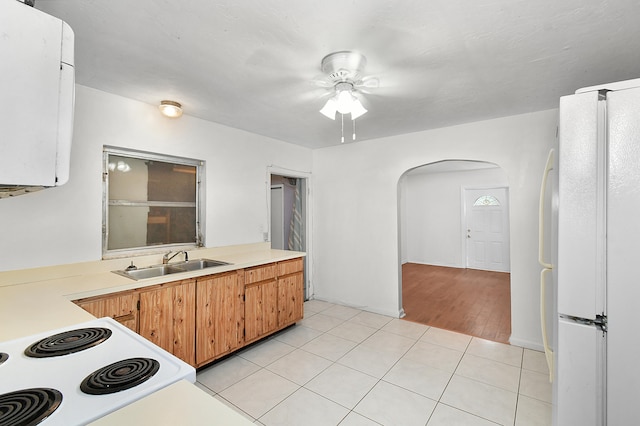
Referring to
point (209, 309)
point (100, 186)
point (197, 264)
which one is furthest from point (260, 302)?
point (100, 186)

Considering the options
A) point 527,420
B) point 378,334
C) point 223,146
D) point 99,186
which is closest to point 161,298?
point 99,186

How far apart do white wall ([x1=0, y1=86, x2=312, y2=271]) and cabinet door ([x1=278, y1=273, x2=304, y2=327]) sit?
0.75 metres

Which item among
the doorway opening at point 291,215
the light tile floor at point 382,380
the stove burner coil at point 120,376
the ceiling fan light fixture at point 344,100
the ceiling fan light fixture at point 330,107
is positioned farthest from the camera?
the doorway opening at point 291,215

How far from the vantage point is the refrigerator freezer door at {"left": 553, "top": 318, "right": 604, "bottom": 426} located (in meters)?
1.13

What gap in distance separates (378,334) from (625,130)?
2799 mm

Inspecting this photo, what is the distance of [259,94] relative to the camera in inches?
98.0

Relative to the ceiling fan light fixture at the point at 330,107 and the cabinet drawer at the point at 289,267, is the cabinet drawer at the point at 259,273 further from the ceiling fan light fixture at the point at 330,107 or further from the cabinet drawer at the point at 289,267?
the ceiling fan light fixture at the point at 330,107

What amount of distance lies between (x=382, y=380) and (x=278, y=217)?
10.6 feet

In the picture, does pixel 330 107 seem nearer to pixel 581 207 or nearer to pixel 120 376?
pixel 581 207

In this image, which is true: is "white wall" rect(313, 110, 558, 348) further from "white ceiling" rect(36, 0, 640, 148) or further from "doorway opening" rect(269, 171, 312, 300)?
Result: "white ceiling" rect(36, 0, 640, 148)

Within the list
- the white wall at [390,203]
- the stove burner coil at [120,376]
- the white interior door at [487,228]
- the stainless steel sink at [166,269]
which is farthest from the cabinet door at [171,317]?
the white interior door at [487,228]

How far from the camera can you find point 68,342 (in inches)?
43.1

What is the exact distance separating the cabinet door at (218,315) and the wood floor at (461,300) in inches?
86.9

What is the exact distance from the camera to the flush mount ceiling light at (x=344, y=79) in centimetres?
185
